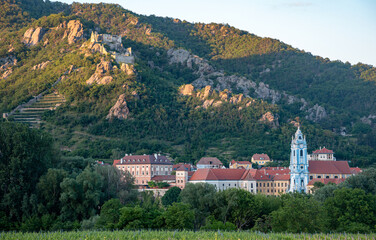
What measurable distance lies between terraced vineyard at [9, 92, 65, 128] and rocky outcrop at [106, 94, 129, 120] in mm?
17291

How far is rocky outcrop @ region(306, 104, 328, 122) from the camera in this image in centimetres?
19100

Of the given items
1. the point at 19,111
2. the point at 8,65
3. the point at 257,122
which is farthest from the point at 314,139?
the point at 8,65

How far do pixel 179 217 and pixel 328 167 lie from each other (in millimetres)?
63365

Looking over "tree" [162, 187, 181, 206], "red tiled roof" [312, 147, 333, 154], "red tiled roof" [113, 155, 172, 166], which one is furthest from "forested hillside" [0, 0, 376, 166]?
"tree" [162, 187, 181, 206]

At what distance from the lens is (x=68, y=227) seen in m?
59.9

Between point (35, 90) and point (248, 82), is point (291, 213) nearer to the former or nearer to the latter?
point (35, 90)

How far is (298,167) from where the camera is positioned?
109750 mm

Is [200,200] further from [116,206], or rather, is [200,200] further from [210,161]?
[210,161]

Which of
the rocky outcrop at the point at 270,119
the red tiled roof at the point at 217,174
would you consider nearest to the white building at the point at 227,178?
the red tiled roof at the point at 217,174

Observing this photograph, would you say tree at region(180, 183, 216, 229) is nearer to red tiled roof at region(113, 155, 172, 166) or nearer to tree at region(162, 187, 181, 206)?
tree at region(162, 187, 181, 206)

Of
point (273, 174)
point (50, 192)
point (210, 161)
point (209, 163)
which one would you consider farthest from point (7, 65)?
point (50, 192)

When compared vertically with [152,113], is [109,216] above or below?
below

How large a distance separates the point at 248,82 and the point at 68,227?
473ft

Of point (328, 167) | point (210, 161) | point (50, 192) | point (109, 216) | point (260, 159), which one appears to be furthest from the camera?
point (260, 159)
